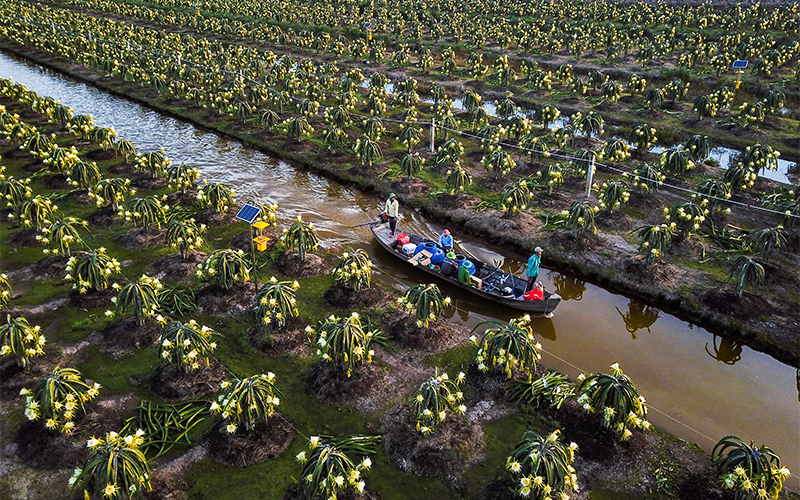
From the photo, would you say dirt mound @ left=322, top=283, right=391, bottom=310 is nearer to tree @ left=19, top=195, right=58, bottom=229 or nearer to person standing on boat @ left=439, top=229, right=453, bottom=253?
person standing on boat @ left=439, top=229, right=453, bottom=253

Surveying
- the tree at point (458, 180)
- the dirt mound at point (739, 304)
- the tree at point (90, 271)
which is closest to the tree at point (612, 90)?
the tree at point (458, 180)

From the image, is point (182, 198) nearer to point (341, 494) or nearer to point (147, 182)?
point (147, 182)

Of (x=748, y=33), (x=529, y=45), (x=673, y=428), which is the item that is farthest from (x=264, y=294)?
(x=748, y=33)

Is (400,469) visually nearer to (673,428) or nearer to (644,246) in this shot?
(673,428)

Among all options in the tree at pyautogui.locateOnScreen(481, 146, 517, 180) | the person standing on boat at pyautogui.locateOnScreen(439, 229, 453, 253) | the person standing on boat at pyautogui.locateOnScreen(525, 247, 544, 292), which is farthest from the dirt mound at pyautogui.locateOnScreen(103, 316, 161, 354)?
the tree at pyautogui.locateOnScreen(481, 146, 517, 180)

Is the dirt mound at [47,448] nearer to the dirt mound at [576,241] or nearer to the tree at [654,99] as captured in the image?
the dirt mound at [576,241]

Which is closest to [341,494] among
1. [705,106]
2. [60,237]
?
[60,237]
